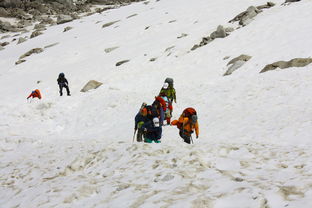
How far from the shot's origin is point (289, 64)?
57.7 ft

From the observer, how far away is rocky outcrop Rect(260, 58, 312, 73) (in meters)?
17.0

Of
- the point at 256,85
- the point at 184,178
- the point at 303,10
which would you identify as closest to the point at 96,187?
the point at 184,178

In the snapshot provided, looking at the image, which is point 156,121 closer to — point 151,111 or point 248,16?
point 151,111

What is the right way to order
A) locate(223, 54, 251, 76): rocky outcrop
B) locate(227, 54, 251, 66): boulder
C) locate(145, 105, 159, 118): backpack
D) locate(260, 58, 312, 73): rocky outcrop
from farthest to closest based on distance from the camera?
locate(227, 54, 251, 66): boulder
locate(223, 54, 251, 76): rocky outcrop
locate(260, 58, 312, 73): rocky outcrop
locate(145, 105, 159, 118): backpack

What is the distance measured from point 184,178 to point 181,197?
38.1 inches

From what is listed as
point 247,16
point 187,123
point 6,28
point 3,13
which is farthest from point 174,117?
point 3,13

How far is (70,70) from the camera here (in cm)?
3366

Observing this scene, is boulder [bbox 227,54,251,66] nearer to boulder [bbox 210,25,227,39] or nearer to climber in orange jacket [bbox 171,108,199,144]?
boulder [bbox 210,25,227,39]

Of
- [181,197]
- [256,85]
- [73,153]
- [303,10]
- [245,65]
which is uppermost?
[303,10]

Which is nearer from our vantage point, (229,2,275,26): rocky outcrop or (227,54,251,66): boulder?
(227,54,251,66): boulder

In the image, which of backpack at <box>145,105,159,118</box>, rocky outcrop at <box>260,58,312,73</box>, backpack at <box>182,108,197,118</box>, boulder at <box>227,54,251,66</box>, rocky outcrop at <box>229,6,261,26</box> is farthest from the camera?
rocky outcrop at <box>229,6,261,26</box>

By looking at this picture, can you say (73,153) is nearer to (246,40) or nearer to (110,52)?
(246,40)

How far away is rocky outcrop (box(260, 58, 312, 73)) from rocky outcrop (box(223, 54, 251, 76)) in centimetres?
237

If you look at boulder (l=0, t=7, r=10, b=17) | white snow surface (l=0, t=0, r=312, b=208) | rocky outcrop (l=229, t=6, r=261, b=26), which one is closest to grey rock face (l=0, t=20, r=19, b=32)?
boulder (l=0, t=7, r=10, b=17)
